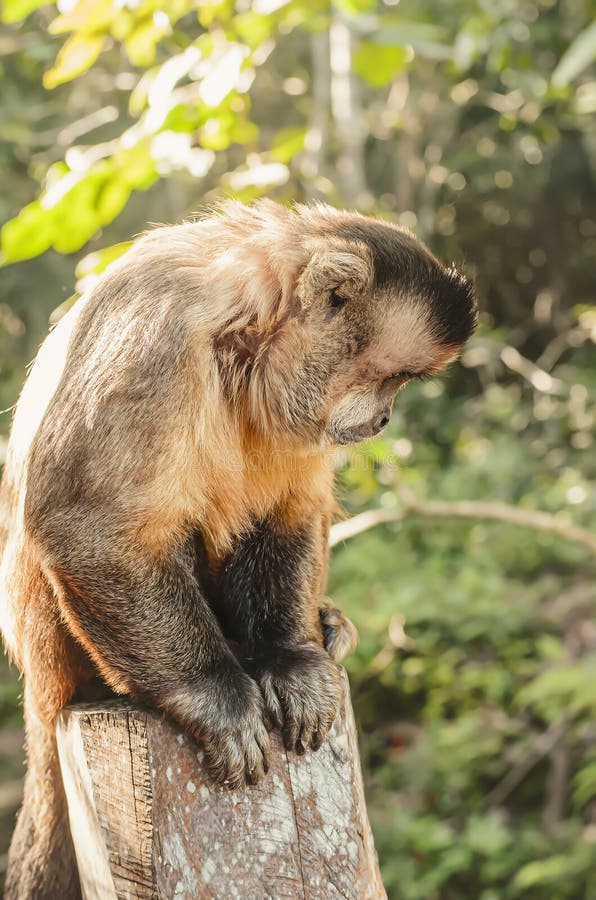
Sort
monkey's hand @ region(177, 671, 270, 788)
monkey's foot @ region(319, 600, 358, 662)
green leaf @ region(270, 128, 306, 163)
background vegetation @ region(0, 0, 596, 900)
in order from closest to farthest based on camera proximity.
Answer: monkey's hand @ region(177, 671, 270, 788) → monkey's foot @ region(319, 600, 358, 662) → background vegetation @ region(0, 0, 596, 900) → green leaf @ region(270, 128, 306, 163)

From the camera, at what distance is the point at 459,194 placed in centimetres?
1043

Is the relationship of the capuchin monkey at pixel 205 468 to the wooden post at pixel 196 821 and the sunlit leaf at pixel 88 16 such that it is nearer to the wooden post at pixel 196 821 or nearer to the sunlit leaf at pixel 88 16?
the wooden post at pixel 196 821

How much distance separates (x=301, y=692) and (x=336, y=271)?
1000 mm

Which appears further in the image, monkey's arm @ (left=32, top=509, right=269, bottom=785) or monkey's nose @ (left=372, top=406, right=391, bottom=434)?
monkey's nose @ (left=372, top=406, right=391, bottom=434)

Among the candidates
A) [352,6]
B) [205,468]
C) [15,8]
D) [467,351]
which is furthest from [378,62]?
[467,351]

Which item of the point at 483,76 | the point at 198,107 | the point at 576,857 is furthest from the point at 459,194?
the point at 198,107

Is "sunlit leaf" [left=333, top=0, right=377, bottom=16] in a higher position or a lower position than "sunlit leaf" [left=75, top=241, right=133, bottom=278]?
higher

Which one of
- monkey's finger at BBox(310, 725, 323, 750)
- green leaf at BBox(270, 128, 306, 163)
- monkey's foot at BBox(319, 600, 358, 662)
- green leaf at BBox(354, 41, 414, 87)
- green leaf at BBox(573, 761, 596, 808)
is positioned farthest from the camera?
green leaf at BBox(573, 761, 596, 808)

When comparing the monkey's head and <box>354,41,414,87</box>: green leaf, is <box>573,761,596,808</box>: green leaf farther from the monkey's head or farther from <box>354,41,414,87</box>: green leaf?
<box>354,41,414,87</box>: green leaf

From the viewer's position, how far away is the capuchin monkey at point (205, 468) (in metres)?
2.20

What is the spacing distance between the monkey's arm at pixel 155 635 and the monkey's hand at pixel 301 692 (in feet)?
0.20

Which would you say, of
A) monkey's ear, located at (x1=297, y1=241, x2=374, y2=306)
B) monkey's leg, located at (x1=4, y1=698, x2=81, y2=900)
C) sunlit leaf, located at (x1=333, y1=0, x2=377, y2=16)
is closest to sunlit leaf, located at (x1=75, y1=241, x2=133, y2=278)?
monkey's ear, located at (x1=297, y1=241, x2=374, y2=306)

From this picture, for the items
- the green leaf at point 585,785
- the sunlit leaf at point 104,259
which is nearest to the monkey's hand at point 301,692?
the sunlit leaf at point 104,259

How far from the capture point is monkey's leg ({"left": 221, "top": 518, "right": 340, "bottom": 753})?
102 inches
